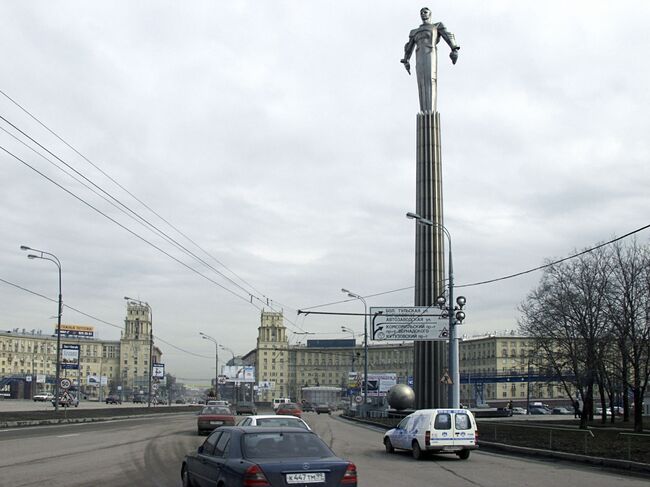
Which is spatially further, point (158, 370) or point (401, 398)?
point (158, 370)

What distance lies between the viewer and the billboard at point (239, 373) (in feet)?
438

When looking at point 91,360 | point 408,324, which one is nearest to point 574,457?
point 408,324

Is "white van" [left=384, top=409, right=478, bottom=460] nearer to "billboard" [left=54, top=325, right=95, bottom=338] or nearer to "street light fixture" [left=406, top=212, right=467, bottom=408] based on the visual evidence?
"street light fixture" [left=406, top=212, right=467, bottom=408]

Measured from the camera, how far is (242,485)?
9008 millimetres

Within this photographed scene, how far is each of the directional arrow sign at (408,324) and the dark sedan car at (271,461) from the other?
3414 cm

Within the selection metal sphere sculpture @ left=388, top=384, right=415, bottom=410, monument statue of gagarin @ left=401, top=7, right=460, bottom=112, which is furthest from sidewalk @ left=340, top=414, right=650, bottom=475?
metal sphere sculpture @ left=388, top=384, right=415, bottom=410

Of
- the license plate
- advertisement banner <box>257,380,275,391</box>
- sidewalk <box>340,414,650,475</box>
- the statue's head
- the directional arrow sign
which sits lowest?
advertisement banner <box>257,380,275,391</box>

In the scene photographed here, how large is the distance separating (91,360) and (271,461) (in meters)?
179

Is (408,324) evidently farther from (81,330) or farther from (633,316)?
(81,330)

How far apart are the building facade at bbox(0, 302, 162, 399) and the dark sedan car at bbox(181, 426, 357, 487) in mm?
144182

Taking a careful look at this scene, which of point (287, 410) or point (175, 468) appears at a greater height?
point (175, 468)

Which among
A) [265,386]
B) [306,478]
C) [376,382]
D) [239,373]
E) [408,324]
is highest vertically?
[408,324]

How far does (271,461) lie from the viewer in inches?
366

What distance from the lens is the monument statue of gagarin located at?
2389 inches
